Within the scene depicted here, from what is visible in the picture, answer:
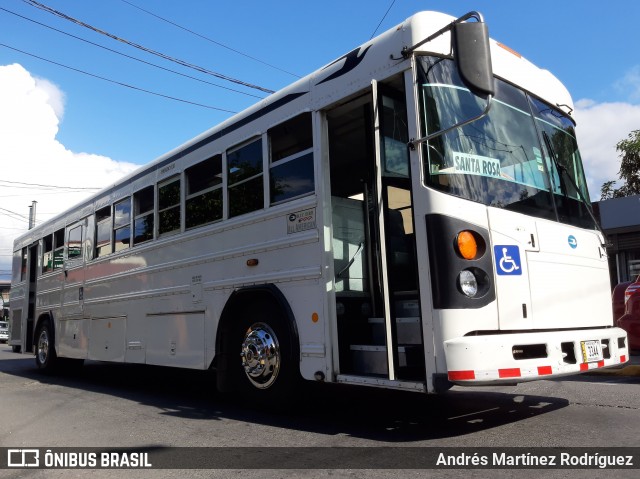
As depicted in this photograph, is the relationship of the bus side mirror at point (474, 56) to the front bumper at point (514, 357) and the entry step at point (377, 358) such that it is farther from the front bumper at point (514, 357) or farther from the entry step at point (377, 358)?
the entry step at point (377, 358)

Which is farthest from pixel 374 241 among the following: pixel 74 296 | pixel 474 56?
pixel 74 296

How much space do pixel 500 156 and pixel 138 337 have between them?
5161 mm

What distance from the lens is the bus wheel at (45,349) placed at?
10.2 m

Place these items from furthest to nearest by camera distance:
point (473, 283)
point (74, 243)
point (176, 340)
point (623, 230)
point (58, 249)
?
1. point (623, 230)
2. point (58, 249)
3. point (74, 243)
4. point (176, 340)
5. point (473, 283)

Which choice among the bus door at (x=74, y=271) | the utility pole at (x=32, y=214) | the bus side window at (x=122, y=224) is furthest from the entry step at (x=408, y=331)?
the utility pole at (x=32, y=214)

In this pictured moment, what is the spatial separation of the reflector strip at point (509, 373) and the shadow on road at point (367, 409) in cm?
84

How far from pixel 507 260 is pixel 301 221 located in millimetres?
1818

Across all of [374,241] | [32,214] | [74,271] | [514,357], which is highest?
[32,214]

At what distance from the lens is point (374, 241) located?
561cm

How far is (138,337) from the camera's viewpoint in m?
7.39

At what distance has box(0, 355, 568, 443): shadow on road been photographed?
4.61m

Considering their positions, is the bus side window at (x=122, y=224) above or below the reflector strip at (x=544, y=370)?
above

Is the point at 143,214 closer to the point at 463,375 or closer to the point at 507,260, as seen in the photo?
the point at 507,260

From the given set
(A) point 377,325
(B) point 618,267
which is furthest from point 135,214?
(B) point 618,267
